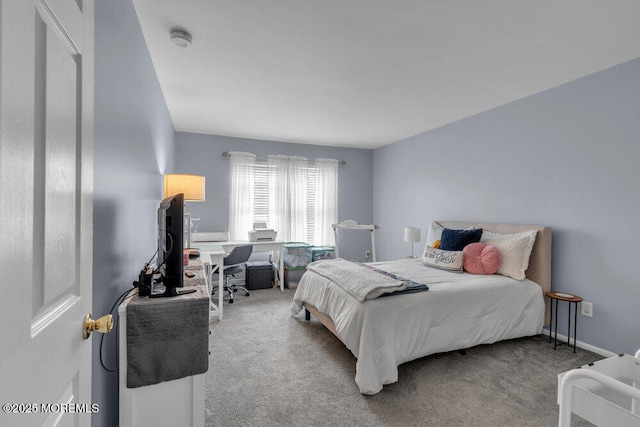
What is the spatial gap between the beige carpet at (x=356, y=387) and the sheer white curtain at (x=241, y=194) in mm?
2133

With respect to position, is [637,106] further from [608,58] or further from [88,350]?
[88,350]

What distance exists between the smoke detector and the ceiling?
51 millimetres

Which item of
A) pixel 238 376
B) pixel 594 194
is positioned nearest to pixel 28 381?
pixel 238 376

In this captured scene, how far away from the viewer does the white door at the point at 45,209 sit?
43 centimetres

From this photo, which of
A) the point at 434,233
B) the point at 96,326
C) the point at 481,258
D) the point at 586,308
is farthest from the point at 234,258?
the point at 586,308

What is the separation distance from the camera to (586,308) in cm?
263

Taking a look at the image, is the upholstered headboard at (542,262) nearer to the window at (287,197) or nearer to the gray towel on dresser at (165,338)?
the gray towel on dresser at (165,338)

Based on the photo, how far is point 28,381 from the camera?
0.48 meters

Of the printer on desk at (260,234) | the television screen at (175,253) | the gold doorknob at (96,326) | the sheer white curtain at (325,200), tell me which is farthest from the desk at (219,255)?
the gold doorknob at (96,326)

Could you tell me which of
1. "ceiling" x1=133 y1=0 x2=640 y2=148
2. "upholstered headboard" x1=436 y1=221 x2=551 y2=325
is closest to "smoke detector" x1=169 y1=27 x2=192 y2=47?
"ceiling" x1=133 y1=0 x2=640 y2=148

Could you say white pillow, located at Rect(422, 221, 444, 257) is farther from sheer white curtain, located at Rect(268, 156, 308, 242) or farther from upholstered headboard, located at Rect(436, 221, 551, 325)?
sheer white curtain, located at Rect(268, 156, 308, 242)

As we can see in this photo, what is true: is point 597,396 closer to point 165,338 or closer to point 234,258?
point 165,338


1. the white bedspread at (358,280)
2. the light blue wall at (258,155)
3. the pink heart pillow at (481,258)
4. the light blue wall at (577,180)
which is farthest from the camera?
the light blue wall at (258,155)

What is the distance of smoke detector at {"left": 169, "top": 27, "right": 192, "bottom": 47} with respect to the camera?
2.00 metres
